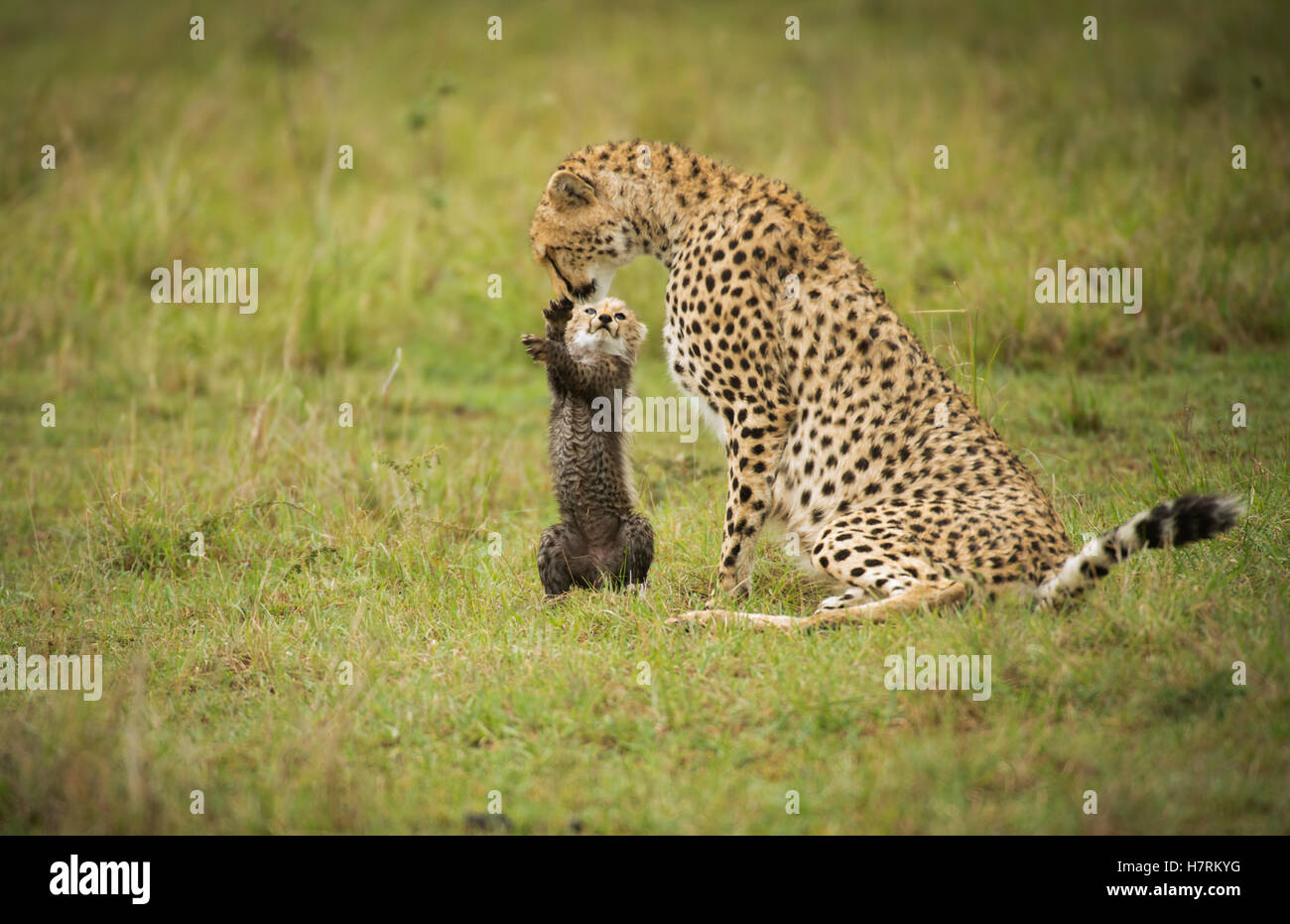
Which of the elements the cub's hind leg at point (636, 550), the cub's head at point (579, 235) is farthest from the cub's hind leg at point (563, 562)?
the cub's head at point (579, 235)

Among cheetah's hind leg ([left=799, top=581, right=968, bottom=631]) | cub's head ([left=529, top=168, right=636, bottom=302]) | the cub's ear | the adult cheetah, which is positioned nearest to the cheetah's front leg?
the adult cheetah

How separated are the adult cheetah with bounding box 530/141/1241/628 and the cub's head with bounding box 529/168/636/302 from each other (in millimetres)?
18

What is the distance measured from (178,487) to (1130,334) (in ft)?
17.5

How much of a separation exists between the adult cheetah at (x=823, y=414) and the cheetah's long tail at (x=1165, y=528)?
0.22m

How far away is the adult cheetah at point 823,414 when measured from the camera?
444 cm

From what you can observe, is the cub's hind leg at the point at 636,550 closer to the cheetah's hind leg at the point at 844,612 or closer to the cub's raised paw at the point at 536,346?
the cheetah's hind leg at the point at 844,612

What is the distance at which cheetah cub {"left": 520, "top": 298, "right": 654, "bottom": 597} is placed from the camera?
5184mm

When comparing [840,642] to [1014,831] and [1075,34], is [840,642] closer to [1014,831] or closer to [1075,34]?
[1014,831]

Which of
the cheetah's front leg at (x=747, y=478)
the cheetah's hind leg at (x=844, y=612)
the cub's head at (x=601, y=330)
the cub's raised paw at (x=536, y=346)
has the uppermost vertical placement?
the cub's head at (x=601, y=330)

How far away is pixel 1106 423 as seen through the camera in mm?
6801

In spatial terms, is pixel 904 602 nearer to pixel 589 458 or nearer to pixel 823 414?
pixel 823 414

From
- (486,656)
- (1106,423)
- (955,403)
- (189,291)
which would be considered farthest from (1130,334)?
(189,291)

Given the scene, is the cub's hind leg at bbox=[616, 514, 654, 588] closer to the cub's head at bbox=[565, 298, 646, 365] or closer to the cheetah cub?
the cheetah cub

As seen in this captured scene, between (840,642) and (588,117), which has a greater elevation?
(588,117)
